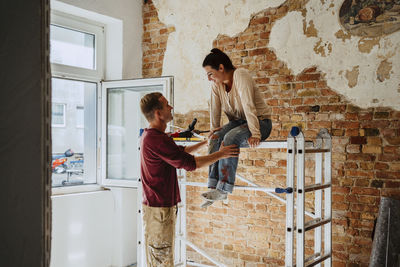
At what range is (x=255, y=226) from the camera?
156 inches

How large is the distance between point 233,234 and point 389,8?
281 cm

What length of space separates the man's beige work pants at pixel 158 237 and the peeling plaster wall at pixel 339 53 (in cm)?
202

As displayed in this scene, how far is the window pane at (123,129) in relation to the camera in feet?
15.4

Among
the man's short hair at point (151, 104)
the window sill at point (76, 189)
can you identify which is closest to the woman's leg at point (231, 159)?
the man's short hair at point (151, 104)

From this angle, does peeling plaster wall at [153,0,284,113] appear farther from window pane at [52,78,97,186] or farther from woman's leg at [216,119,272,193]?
woman's leg at [216,119,272,193]

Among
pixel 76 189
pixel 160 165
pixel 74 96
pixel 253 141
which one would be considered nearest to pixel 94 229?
pixel 76 189

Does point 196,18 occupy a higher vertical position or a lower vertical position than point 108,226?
higher

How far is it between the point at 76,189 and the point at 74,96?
1.18m

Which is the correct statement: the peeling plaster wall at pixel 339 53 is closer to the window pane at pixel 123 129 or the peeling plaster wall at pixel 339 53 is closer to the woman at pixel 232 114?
the woman at pixel 232 114

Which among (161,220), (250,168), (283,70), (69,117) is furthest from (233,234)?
(69,117)

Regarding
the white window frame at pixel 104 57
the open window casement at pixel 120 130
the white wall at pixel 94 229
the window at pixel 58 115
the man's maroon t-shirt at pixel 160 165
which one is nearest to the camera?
the man's maroon t-shirt at pixel 160 165

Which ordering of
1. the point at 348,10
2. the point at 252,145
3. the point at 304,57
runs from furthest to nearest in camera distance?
the point at 304,57, the point at 348,10, the point at 252,145

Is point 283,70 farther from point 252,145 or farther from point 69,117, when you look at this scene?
point 69,117

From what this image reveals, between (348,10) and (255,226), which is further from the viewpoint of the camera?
(255,226)
